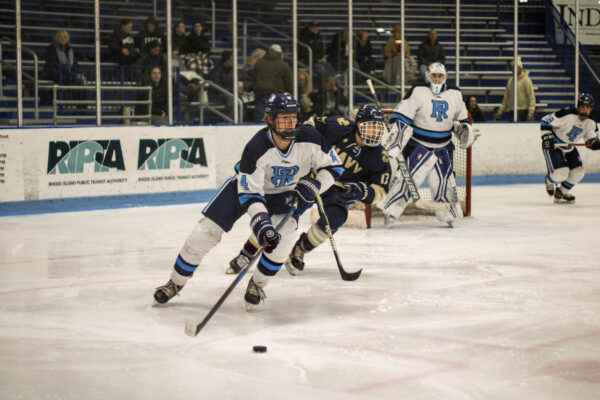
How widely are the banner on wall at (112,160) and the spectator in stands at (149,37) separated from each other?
87cm

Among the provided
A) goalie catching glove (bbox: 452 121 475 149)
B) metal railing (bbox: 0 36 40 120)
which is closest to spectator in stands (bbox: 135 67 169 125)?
metal railing (bbox: 0 36 40 120)

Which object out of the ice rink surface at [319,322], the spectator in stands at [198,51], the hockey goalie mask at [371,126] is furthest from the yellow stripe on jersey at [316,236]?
the spectator in stands at [198,51]

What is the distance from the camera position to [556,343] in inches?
131

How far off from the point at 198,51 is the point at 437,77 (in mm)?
3227

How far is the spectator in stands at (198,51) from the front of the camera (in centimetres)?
912

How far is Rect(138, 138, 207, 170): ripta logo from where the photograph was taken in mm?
8422

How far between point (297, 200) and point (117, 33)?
201 inches

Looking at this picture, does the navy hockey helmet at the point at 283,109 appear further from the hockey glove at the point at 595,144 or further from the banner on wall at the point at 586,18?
the banner on wall at the point at 586,18

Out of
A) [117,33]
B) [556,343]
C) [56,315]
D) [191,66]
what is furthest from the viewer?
[191,66]

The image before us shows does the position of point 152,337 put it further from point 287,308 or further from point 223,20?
point 223,20

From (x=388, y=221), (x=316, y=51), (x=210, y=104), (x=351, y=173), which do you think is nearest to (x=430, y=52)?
(x=316, y=51)

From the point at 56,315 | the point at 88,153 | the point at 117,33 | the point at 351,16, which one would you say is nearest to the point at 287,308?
the point at 56,315

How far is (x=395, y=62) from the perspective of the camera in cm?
1054

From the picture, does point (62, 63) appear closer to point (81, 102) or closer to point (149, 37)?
point (81, 102)
